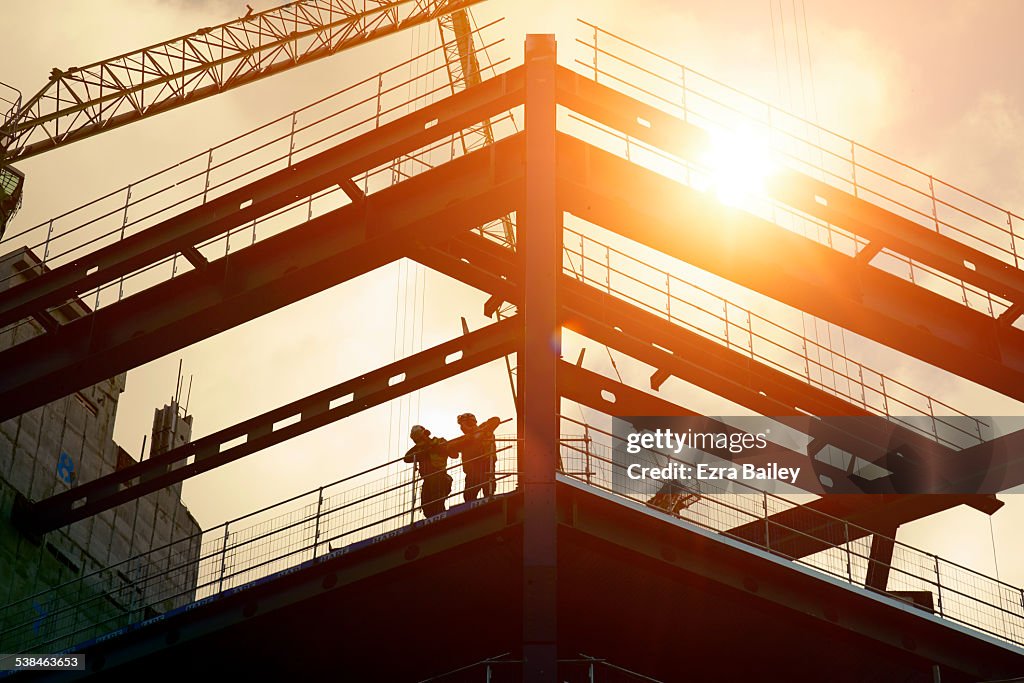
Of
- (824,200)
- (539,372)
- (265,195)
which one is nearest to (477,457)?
(539,372)

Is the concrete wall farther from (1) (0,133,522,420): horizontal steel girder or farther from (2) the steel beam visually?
(2) the steel beam

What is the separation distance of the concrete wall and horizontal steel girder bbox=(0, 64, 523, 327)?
3.81m

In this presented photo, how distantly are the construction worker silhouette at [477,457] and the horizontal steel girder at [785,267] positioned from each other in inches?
164

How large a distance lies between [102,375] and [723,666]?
1191 centimetres

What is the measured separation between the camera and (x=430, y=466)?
1978 cm

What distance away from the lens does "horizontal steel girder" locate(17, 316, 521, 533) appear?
925 inches

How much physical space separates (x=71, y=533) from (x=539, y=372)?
666 inches

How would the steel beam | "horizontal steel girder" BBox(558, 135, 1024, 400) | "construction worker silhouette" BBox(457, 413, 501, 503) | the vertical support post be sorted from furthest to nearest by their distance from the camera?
the steel beam
"horizontal steel girder" BBox(558, 135, 1024, 400)
"construction worker silhouette" BBox(457, 413, 501, 503)
the vertical support post

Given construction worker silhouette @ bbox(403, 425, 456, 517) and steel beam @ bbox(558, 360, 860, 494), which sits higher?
steel beam @ bbox(558, 360, 860, 494)

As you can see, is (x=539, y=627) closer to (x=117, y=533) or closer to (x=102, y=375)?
(x=102, y=375)

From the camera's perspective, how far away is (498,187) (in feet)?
68.4

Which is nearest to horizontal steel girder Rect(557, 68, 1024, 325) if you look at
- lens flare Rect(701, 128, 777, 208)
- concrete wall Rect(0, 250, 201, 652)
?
lens flare Rect(701, 128, 777, 208)

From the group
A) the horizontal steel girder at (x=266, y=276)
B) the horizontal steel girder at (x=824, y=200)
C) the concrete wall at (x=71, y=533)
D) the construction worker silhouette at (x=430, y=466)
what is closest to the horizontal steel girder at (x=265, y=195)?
the horizontal steel girder at (x=266, y=276)

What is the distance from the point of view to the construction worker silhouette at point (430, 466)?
19250 millimetres
